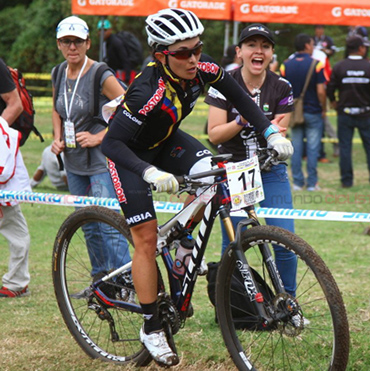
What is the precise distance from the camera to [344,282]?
20.6ft

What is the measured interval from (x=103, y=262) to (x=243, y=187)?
7.24 feet

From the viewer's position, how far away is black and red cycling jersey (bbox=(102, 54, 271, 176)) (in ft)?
12.2

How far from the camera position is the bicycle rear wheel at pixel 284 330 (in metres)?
3.33

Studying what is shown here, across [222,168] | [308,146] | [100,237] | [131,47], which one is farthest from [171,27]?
[131,47]

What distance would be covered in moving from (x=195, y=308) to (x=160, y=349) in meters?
1.60

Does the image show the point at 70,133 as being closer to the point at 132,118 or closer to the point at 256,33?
the point at 256,33

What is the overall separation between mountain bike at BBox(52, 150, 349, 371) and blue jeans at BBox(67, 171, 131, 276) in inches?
2.8

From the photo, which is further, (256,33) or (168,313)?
(256,33)

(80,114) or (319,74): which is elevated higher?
(80,114)

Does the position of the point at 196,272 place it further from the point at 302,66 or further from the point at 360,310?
the point at 302,66

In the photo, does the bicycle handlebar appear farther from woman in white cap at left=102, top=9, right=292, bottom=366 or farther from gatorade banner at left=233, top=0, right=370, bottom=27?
gatorade banner at left=233, top=0, right=370, bottom=27

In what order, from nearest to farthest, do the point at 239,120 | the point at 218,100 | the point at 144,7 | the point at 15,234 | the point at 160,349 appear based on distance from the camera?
the point at 160,349
the point at 239,120
the point at 218,100
the point at 15,234
the point at 144,7

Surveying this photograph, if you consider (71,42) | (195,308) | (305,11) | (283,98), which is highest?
(305,11)

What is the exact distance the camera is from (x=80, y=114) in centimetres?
571
